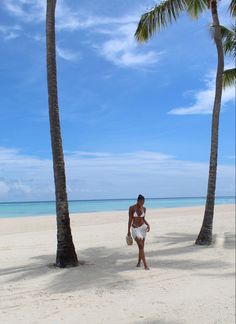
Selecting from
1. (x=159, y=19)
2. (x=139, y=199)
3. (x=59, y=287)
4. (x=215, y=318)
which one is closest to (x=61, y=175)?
(x=139, y=199)

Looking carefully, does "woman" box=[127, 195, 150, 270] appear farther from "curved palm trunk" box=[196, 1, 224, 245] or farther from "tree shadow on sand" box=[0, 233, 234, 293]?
"curved palm trunk" box=[196, 1, 224, 245]

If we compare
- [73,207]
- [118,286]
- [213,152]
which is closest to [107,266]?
[118,286]

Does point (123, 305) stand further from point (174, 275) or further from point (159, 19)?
point (159, 19)

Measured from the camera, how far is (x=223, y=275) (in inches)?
393

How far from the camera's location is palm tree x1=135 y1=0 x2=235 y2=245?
14453 millimetres

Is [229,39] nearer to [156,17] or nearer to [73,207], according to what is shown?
[156,17]

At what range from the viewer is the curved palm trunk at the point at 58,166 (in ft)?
34.3

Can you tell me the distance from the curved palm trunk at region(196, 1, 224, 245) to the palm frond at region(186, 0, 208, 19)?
428 mm

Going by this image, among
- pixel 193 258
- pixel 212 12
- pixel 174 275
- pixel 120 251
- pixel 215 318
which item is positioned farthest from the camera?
pixel 212 12

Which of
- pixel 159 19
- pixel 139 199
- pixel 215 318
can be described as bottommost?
pixel 215 318

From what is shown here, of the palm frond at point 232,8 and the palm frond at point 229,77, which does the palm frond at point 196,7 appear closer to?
the palm frond at point 232,8

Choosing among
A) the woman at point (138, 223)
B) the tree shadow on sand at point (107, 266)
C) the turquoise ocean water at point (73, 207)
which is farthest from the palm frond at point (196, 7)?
the turquoise ocean water at point (73, 207)

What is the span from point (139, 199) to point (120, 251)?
3122mm

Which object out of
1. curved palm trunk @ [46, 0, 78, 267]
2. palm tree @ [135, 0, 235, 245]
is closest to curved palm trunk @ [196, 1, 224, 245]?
palm tree @ [135, 0, 235, 245]
